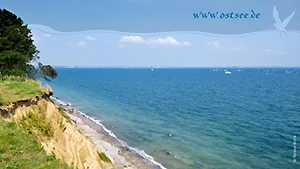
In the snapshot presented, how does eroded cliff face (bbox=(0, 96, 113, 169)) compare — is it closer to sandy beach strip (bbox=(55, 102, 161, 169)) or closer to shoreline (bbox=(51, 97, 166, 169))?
sandy beach strip (bbox=(55, 102, 161, 169))

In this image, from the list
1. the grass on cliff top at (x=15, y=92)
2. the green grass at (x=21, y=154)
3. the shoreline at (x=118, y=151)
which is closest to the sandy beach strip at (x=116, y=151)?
the shoreline at (x=118, y=151)

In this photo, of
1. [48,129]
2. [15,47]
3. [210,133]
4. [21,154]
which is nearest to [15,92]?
[48,129]

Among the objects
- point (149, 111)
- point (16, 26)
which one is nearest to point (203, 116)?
point (149, 111)

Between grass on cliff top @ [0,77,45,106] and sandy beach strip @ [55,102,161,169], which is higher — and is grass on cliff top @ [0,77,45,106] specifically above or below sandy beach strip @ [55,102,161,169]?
above

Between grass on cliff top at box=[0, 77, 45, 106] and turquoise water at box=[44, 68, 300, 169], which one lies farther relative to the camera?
turquoise water at box=[44, 68, 300, 169]

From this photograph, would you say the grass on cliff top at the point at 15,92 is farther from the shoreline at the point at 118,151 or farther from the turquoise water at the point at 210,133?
the turquoise water at the point at 210,133

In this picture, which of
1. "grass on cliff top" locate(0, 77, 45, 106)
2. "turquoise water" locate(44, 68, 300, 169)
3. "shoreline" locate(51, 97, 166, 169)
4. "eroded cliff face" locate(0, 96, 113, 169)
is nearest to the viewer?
"eroded cliff face" locate(0, 96, 113, 169)

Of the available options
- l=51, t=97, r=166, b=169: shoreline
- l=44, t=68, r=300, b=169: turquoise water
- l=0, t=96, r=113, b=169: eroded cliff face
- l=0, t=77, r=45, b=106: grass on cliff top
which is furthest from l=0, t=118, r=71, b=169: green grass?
l=44, t=68, r=300, b=169: turquoise water
